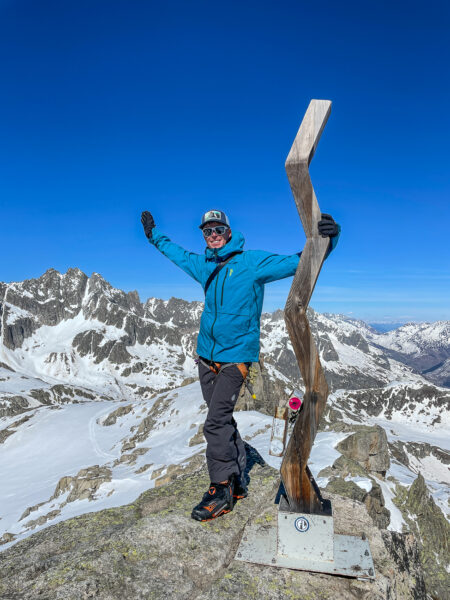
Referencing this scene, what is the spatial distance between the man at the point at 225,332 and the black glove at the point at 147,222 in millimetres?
1600

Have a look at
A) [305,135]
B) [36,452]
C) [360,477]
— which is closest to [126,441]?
[36,452]

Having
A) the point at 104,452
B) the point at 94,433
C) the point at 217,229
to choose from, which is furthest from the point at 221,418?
the point at 94,433

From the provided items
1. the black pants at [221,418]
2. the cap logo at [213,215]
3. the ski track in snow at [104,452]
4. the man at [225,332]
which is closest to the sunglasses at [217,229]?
the man at [225,332]

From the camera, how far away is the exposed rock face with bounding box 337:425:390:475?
26812 millimetres

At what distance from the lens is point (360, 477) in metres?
17.4

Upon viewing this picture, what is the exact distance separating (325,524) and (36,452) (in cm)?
6780

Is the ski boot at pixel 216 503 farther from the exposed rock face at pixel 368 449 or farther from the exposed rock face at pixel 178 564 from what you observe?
the exposed rock face at pixel 368 449

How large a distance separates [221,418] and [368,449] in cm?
2580

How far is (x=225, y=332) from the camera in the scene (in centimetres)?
600

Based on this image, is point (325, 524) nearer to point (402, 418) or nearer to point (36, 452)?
point (36, 452)

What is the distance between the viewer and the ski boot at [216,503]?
572 centimetres

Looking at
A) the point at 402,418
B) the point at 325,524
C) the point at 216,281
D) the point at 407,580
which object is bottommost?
the point at 402,418

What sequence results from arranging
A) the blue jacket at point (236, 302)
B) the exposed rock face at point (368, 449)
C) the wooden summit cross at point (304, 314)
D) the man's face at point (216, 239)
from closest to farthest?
the wooden summit cross at point (304, 314) → the blue jacket at point (236, 302) → the man's face at point (216, 239) → the exposed rock face at point (368, 449)

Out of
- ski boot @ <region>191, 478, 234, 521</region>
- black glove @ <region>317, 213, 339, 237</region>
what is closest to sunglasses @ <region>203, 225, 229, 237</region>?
black glove @ <region>317, 213, 339, 237</region>
